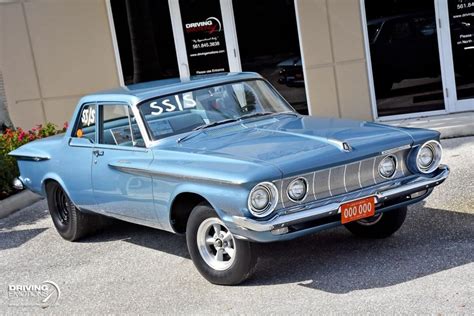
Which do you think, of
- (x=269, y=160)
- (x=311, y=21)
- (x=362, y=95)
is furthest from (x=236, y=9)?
(x=269, y=160)

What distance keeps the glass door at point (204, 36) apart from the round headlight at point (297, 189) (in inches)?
280

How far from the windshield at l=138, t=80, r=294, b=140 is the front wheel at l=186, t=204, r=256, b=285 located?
1.00 meters

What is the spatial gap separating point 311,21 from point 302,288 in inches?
270

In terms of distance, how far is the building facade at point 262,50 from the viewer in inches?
455

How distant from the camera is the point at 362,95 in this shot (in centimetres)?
1189

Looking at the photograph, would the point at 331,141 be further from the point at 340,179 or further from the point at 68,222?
the point at 68,222

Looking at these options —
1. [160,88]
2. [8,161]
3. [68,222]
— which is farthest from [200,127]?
[8,161]

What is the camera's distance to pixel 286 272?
611 cm

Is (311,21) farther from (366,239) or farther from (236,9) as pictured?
(366,239)

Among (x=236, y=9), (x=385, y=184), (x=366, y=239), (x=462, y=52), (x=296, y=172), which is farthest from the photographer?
(x=236, y=9)

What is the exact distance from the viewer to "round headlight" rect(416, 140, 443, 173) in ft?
20.2

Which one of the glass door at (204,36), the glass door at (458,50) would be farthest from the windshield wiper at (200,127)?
the glass door at (204,36)

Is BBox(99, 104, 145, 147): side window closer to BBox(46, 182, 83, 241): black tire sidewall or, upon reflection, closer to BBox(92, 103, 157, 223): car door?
BBox(92, 103, 157, 223): car door

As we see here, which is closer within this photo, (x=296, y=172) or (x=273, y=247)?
(x=296, y=172)
